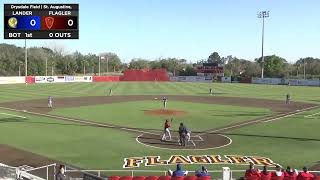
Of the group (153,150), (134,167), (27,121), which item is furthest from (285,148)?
(27,121)

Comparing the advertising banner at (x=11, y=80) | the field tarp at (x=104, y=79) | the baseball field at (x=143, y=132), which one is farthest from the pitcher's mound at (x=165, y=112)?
the field tarp at (x=104, y=79)

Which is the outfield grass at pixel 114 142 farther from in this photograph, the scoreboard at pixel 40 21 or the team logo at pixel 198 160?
the scoreboard at pixel 40 21

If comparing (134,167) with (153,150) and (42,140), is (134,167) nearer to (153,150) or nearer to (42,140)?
(153,150)

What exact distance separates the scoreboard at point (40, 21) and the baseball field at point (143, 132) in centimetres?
769

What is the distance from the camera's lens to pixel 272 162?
23656 mm

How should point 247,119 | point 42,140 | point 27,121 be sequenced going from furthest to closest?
1. point 247,119
2. point 27,121
3. point 42,140

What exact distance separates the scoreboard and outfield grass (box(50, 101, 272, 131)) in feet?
57.2

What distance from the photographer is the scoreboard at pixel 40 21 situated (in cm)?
1950

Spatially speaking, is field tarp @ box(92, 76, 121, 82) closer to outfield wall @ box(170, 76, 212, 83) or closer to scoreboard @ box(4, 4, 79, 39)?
outfield wall @ box(170, 76, 212, 83)

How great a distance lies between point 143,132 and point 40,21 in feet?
52.0

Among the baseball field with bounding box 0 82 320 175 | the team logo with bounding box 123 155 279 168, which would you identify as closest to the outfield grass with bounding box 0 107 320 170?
the baseball field with bounding box 0 82 320 175

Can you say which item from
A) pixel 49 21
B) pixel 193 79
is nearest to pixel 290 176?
pixel 49 21

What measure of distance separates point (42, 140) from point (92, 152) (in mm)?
5689

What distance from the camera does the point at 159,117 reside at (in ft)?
137
